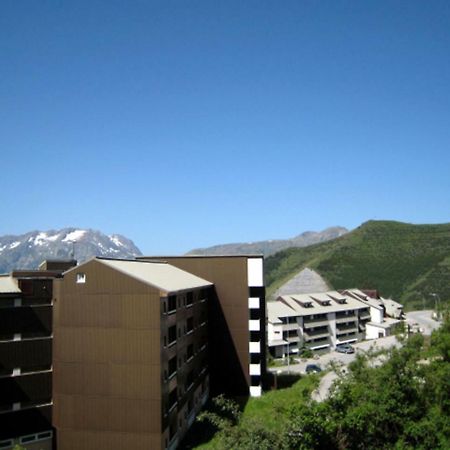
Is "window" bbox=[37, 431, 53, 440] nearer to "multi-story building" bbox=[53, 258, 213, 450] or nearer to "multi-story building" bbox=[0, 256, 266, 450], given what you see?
"multi-story building" bbox=[0, 256, 266, 450]

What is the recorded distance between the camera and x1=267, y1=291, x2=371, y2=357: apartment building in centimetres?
8669

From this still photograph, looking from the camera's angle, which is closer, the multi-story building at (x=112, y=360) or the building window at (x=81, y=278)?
the multi-story building at (x=112, y=360)

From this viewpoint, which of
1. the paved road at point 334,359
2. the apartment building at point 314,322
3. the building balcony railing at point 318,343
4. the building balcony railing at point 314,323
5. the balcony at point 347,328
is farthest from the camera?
Result: the balcony at point 347,328

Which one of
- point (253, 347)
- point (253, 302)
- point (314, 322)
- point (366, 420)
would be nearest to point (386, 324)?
point (314, 322)

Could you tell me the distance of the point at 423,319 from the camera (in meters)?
120

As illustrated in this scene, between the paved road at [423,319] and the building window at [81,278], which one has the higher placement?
the building window at [81,278]

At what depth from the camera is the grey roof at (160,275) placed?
110ft

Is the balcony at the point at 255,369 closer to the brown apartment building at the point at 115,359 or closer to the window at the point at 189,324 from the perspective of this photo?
the window at the point at 189,324

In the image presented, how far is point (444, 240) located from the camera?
175 m

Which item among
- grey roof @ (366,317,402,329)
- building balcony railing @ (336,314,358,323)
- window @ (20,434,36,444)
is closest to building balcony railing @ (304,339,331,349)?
building balcony railing @ (336,314,358,323)

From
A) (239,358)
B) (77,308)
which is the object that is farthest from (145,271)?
(239,358)

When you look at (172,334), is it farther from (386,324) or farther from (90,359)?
(386,324)

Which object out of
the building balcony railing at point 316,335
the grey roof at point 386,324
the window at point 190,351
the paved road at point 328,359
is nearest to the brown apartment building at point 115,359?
the window at point 190,351

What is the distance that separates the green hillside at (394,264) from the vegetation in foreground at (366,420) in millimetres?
117117
